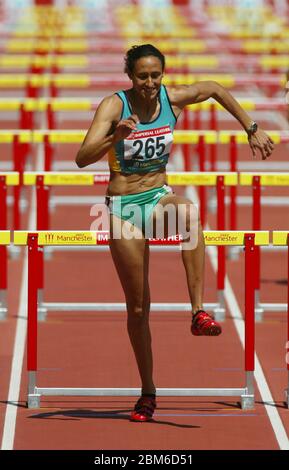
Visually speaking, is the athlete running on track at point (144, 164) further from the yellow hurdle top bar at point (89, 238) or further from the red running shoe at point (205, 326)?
the yellow hurdle top bar at point (89, 238)

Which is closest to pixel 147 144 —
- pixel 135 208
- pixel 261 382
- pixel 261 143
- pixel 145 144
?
pixel 145 144

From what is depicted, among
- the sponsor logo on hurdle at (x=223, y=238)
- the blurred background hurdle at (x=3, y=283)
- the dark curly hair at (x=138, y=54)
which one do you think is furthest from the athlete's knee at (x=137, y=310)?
the blurred background hurdle at (x=3, y=283)

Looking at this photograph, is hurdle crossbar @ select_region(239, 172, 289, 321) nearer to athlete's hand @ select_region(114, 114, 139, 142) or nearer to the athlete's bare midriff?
the athlete's bare midriff

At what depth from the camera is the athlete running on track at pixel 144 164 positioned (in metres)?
10.1

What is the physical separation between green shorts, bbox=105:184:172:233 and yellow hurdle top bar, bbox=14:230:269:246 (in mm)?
441

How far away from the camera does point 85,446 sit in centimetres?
1014

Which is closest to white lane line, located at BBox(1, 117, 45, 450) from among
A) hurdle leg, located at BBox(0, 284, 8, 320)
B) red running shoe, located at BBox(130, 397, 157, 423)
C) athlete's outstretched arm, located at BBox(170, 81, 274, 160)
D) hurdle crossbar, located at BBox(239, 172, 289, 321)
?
hurdle leg, located at BBox(0, 284, 8, 320)

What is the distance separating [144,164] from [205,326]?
1.04 m

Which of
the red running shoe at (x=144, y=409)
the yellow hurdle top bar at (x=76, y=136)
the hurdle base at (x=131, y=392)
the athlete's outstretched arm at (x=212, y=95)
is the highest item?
the yellow hurdle top bar at (x=76, y=136)

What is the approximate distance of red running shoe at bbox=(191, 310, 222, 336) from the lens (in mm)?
9938

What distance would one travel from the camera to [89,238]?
10875mm

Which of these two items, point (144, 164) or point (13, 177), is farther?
point (13, 177)

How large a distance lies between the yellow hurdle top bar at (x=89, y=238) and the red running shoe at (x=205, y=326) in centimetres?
94

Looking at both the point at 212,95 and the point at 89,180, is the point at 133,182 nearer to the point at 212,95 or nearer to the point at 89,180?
the point at 212,95
